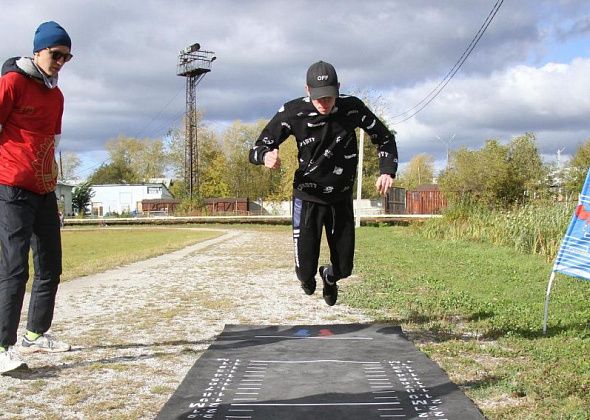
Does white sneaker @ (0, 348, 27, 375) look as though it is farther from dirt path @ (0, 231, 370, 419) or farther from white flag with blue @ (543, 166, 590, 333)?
white flag with blue @ (543, 166, 590, 333)

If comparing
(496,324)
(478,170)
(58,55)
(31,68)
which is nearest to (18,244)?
(31,68)

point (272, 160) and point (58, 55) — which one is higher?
point (58, 55)

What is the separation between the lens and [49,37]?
445 centimetres

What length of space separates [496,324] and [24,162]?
4688mm

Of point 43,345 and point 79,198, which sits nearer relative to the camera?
point 43,345

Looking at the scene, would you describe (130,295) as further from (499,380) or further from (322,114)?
(499,380)

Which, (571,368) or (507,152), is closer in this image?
(571,368)

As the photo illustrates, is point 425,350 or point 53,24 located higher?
point 53,24

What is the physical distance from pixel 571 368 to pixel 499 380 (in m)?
0.69

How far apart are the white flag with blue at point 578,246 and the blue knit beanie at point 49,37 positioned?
4647 mm

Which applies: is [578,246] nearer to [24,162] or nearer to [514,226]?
[24,162]

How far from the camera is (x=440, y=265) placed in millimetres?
12188

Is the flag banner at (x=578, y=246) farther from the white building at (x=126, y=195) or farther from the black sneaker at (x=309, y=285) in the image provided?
the white building at (x=126, y=195)

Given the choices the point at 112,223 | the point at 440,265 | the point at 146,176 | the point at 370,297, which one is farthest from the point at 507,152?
the point at 146,176
